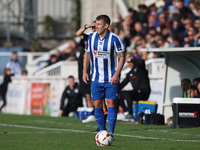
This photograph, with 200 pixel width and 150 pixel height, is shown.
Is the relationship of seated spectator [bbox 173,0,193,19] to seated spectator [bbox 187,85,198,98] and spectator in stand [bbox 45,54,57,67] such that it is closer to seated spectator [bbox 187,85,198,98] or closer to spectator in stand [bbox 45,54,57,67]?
seated spectator [bbox 187,85,198,98]

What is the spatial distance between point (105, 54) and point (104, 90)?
0.61 m

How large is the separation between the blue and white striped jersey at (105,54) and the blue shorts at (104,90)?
82 millimetres

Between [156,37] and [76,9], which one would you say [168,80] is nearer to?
[156,37]

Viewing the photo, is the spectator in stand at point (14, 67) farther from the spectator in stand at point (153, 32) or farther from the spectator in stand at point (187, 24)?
the spectator in stand at point (187, 24)

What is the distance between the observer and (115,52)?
9766 mm

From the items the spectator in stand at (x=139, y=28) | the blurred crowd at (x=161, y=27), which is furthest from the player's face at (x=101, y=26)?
the spectator in stand at (x=139, y=28)

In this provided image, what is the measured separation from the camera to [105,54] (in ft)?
31.8

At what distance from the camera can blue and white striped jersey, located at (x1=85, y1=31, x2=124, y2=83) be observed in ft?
31.8

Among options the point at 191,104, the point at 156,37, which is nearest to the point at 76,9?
the point at 156,37

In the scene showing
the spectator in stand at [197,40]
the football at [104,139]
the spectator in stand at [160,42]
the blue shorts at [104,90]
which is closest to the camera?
the football at [104,139]

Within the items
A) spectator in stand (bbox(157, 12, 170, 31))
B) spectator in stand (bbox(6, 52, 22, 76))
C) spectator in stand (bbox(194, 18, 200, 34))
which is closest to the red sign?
spectator in stand (bbox(6, 52, 22, 76))

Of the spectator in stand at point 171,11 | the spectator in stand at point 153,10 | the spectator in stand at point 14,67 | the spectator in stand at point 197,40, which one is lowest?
the spectator in stand at point 14,67

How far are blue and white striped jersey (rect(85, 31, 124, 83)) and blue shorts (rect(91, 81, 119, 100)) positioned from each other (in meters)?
0.08

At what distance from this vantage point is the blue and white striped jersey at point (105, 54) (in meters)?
9.68
